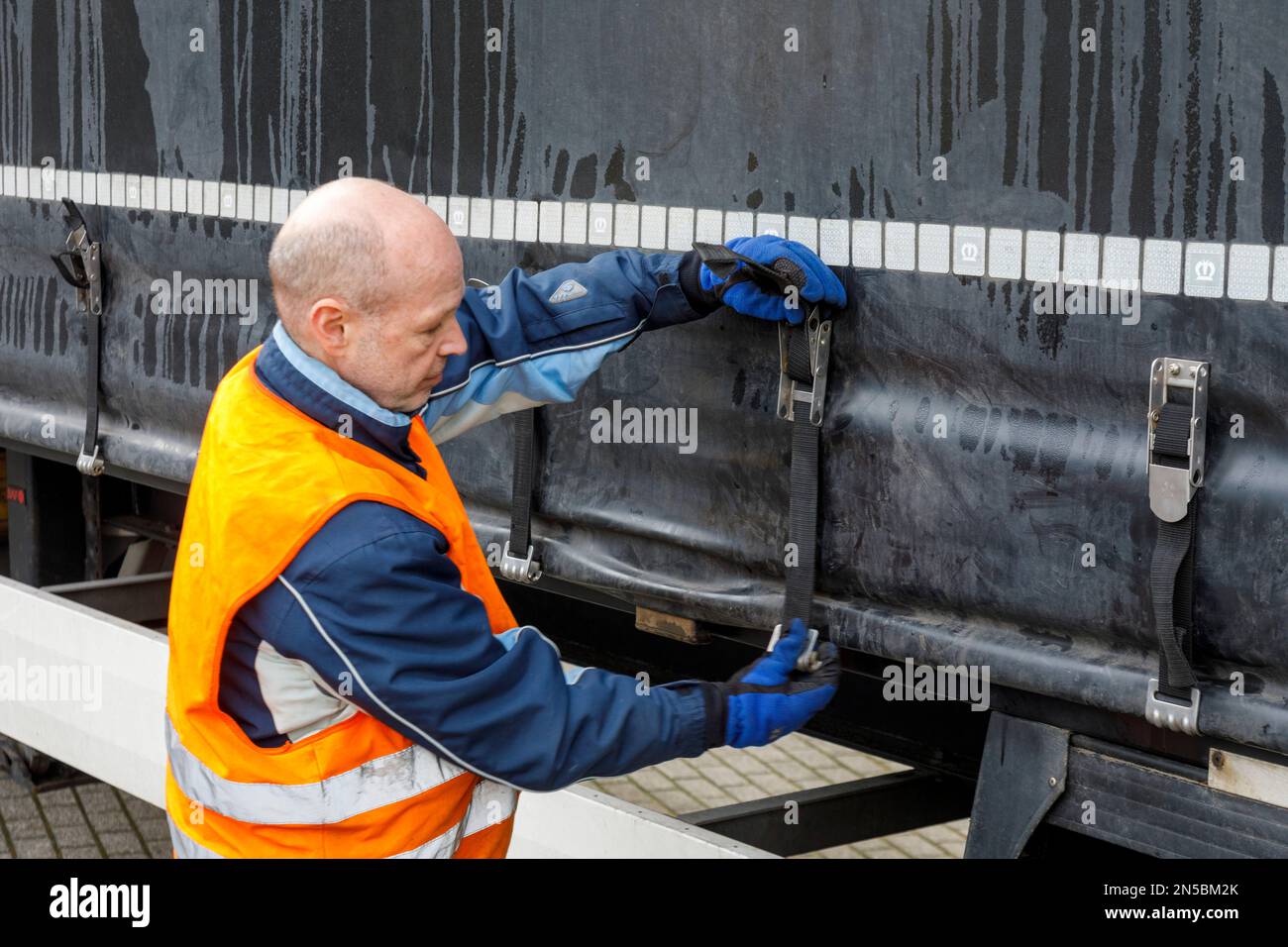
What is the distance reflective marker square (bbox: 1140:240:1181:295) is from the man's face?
809mm

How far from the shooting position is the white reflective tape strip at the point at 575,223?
2283 millimetres

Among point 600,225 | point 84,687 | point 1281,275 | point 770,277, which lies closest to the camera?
point 1281,275

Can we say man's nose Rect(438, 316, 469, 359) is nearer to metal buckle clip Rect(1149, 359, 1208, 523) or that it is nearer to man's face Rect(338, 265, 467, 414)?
man's face Rect(338, 265, 467, 414)

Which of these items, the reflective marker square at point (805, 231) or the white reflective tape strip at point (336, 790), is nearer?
the white reflective tape strip at point (336, 790)

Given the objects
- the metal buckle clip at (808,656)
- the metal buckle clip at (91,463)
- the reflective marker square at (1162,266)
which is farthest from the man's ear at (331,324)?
the metal buckle clip at (91,463)

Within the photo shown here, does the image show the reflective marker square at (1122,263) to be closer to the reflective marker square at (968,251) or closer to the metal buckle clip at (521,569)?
the reflective marker square at (968,251)

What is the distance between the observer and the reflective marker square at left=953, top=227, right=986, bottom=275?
6.05 ft

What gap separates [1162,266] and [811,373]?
19.6 inches

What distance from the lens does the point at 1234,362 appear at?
5.50ft

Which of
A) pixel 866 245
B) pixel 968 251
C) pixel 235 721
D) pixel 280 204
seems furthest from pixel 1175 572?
pixel 280 204

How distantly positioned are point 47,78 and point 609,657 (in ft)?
5.70

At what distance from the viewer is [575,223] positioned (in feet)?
7.54

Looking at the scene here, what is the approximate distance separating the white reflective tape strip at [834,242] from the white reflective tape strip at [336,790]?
0.82m

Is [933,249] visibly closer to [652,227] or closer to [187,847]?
[652,227]
